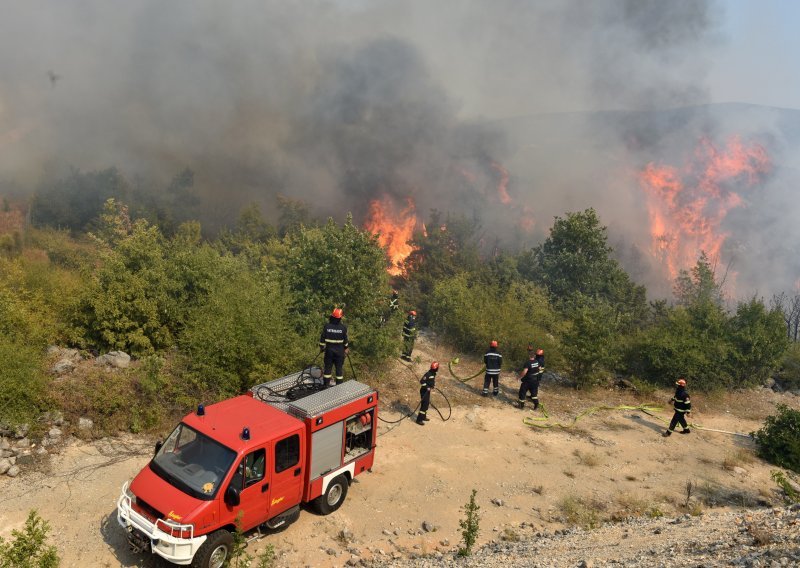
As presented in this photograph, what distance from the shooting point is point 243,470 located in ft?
22.0

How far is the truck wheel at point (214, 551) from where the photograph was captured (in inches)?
249

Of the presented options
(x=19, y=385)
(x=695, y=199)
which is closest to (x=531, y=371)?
(x=19, y=385)

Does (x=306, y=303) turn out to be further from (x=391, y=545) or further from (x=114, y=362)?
(x=391, y=545)

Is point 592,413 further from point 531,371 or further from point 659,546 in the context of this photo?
point 659,546

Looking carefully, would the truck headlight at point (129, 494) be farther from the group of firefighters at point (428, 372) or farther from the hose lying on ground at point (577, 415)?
the hose lying on ground at point (577, 415)

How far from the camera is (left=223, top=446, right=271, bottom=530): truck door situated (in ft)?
21.9

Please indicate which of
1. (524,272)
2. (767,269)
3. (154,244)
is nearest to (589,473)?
(154,244)

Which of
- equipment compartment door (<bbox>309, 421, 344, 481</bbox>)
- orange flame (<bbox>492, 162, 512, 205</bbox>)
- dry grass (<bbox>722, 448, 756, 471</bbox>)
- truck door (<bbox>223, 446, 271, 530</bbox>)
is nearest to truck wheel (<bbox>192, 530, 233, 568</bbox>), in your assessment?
truck door (<bbox>223, 446, 271, 530</bbox>)

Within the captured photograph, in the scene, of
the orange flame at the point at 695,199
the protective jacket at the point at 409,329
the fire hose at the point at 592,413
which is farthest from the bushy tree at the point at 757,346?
the orange flame at the point at 695,199

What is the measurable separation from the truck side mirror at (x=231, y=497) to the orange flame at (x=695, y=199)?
43.4 meters

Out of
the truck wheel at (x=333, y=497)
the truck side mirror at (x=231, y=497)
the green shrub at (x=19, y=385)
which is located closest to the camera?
the truck side mirror at (x=231, y=497)

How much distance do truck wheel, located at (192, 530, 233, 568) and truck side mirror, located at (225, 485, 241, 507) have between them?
40 cm

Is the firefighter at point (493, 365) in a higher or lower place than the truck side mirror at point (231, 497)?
lower

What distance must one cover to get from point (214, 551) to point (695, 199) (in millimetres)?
48570
